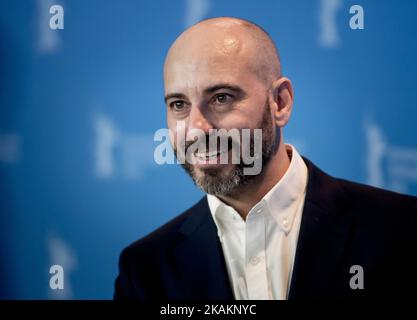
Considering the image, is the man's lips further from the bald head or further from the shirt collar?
the bald head

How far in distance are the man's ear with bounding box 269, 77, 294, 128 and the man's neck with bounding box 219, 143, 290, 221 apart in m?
0.08

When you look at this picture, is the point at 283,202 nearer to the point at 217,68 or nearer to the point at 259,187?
the point at 259,187

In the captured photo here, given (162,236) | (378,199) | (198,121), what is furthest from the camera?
(162,236)

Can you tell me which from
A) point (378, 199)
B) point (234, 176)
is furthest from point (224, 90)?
point (378, 199)

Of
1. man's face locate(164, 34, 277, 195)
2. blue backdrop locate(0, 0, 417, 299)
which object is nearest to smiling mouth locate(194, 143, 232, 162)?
man's face locate(164, 34, 277, 195)

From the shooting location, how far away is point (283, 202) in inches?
59.2

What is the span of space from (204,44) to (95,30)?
46cm

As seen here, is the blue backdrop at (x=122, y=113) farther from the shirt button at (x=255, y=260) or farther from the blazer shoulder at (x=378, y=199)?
the shirt button at (x=255, y=260)

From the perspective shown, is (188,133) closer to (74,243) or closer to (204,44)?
(204,44)

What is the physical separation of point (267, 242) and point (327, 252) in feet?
0.56

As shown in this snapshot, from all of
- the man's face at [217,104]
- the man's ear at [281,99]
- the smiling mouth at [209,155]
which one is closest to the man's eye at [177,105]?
the man's face at [217,104]

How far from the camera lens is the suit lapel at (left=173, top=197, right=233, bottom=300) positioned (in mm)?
1490

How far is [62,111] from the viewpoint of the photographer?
1.71 m

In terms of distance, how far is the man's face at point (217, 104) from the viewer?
55.9 inches
